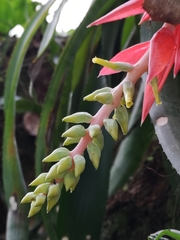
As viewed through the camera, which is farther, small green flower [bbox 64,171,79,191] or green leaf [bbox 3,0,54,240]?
green leaf [bbox 3,0,54,240]

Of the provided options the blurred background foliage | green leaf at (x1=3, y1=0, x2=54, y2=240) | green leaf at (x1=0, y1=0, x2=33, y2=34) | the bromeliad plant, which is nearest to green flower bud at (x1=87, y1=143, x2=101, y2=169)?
the bromeliad plant

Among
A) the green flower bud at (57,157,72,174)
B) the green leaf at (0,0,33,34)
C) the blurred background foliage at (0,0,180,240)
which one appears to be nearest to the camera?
the green flower bud at (57,157,72,174)

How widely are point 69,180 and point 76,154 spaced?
2 centimetres

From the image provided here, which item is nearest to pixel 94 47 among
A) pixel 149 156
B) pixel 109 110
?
pixel 149 156

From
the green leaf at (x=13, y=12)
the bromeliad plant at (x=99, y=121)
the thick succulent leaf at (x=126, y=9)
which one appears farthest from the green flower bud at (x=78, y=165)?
the green leaf at (x=13, y=12)

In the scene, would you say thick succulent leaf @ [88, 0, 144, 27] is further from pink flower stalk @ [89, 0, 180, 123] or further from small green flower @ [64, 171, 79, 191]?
small green flower @ [64, 171, 79, 191]

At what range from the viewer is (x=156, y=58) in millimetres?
280

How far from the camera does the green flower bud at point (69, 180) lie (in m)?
0.26

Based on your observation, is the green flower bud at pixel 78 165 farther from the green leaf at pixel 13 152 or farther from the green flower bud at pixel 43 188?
the green leaf at pixel 13 152

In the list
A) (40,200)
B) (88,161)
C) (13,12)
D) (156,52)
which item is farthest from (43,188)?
(13,12)

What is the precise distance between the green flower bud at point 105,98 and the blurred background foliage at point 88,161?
0.24m

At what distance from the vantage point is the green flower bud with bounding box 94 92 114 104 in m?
0.27

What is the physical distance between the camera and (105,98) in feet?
0.88

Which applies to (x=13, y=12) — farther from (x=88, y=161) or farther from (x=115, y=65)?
(x=115, y=65)
